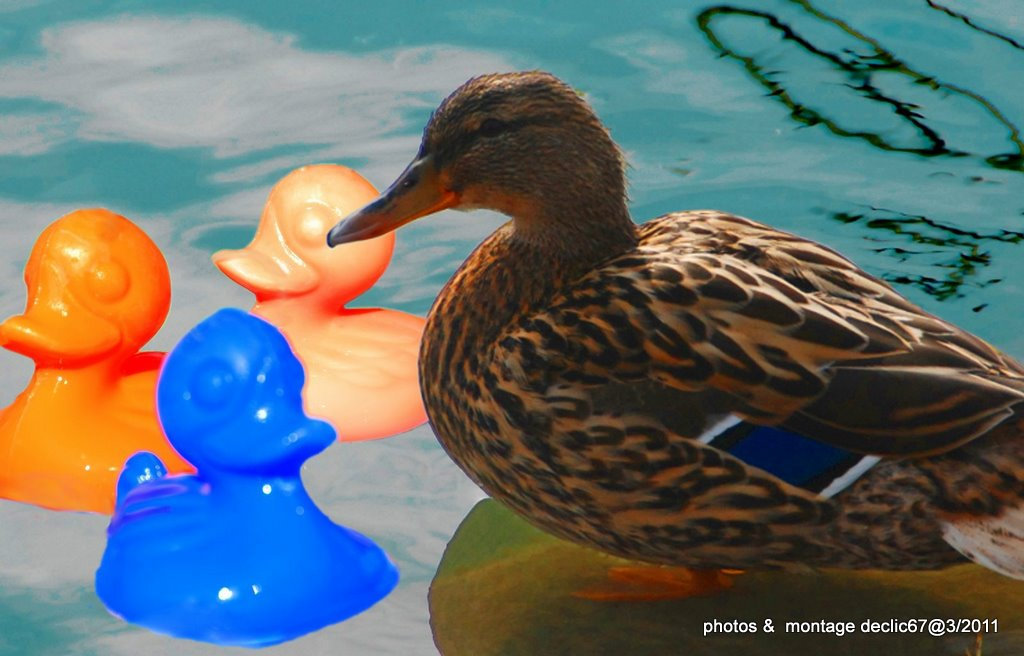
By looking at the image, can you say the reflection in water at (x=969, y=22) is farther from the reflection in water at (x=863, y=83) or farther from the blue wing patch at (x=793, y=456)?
the blue wing patch at (x=793, y=456)

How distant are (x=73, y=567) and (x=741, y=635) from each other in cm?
139

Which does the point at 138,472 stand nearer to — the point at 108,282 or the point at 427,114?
the point at 108,282

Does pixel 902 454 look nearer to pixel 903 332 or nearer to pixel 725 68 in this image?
pixel 903 332

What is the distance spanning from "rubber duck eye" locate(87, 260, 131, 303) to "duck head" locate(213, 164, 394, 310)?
1.02ft

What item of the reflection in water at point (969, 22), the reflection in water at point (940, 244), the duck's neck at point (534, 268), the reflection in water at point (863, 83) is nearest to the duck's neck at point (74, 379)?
the duck's neck at point (534, 268)

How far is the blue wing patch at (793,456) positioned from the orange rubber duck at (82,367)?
1306 mm

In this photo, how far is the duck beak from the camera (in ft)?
9.91

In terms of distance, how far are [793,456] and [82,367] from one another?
160cm

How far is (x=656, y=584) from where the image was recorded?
3.14 meters

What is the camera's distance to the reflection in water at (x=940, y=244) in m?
4.07

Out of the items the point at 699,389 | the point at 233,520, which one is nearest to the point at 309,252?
the point at 233,520

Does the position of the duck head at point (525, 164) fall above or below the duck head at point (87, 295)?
above

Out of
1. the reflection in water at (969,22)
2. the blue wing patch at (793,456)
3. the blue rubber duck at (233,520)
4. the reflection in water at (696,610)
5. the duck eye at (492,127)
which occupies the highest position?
the duck eye at (492,127)

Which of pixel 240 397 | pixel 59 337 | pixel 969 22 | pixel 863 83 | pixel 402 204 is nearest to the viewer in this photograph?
pixel 240 397
